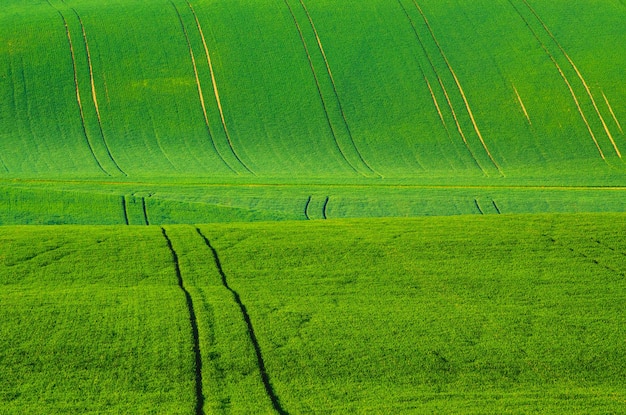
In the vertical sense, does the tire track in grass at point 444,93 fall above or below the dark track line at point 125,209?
below

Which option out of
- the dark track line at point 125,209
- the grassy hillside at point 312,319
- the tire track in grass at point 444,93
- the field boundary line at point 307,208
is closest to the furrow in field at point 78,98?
the dark track line at point 125,209

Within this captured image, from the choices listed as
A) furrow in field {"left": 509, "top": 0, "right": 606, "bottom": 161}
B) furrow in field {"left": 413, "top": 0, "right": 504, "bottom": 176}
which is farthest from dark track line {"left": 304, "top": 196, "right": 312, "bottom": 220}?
furrow in field {"left": 509, "top": 0, "right": 606, "bottom": 161}

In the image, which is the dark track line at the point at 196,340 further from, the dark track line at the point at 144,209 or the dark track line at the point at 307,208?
the dark track line at the point at 307,208

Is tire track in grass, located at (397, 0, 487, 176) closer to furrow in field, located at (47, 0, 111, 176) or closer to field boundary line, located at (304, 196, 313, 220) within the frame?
field boundary line, located at (304, 196, 313, 220)

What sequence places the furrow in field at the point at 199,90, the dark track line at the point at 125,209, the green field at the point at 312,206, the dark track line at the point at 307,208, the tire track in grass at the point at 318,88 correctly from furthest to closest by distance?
the tire track in grass at the point at 318,88 < the furrow in field at the point at 199,90 < the dark track line at the point at 307,208 < the dark track line at the point at 125,209 < the green field at the point at 312,206

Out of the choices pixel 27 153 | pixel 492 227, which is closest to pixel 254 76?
pixel 27 153

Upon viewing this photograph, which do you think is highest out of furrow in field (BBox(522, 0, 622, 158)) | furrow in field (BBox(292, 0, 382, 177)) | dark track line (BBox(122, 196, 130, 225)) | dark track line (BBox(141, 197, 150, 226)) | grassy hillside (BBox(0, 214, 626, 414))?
grassy hillside (BBox(0, 214, 626, 414))

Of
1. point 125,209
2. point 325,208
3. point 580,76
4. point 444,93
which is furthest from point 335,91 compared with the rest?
point 125,209
